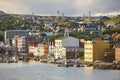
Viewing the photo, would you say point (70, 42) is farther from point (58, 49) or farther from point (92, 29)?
point (92, 29)

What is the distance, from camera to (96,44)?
52.8 m

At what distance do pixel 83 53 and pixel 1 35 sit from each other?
102 ft

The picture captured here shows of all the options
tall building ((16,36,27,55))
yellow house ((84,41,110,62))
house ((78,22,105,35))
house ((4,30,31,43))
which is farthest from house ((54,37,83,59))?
house ((4,30,31,43))

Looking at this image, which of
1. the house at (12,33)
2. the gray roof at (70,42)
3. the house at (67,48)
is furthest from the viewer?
the house at (12,33)

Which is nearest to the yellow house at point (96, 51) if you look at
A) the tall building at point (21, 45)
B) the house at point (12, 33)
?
the tall building at point (21, 45)

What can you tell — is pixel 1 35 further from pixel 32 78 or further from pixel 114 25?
pixel 32 78

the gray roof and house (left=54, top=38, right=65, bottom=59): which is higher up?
the gray roof

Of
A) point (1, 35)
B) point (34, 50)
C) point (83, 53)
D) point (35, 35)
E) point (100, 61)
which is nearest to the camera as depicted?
point (100, 61)

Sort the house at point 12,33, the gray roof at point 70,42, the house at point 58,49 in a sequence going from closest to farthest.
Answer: the house at point 58,49
the gray roof at point 70,42
the house at point 12,33

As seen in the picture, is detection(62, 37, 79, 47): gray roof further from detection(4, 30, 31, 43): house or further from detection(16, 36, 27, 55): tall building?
detection(4, 30, 31, 43): house

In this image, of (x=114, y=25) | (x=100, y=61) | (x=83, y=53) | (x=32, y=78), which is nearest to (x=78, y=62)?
(x=100, y=61)

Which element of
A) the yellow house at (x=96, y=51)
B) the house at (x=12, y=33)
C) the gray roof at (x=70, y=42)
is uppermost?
the house at (x=12, y=33)

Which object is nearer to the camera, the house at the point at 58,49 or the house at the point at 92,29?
the house at the point at 58,49

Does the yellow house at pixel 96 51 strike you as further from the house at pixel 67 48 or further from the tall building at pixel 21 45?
the tall building at pixel 21 45
